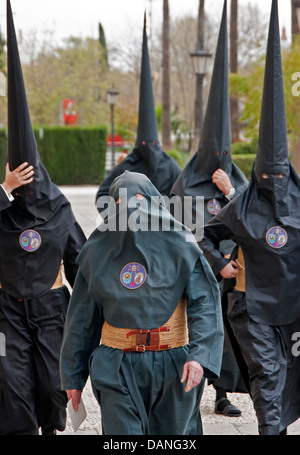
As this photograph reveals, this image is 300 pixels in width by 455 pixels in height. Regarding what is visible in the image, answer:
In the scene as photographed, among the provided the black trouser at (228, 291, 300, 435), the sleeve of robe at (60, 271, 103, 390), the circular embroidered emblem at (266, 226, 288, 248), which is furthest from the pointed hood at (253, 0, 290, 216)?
the sleeve of robe at (60, 271, 103, 390)

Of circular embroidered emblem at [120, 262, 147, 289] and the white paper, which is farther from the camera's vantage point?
the white paper

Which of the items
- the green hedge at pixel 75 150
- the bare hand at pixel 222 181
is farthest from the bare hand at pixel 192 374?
the green hedge at pixel 75 150

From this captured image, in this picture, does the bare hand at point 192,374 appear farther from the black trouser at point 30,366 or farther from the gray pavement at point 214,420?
the gray pavement at point 214,420

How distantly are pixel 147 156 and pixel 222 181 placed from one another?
2378mm

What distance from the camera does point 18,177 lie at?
5234 mm

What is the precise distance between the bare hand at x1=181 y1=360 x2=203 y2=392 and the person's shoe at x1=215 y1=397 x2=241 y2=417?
8.32 ft

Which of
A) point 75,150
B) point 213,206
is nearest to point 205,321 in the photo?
point 213,206

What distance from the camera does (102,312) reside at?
4.13 meters

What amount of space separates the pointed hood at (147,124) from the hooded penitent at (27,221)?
3697mm

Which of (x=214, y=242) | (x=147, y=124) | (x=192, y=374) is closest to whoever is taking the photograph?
(x=192, y=374)

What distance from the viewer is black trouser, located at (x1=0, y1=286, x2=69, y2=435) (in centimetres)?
509

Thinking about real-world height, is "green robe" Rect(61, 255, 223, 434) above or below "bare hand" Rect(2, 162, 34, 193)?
below

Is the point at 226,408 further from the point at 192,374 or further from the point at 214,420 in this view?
the point at 192,374

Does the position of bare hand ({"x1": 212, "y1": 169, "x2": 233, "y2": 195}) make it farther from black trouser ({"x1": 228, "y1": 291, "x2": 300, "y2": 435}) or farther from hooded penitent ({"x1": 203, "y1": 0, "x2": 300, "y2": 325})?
black trouser ({"x1": 228, "y1": 291, "x2": 300, "y2": 435})
